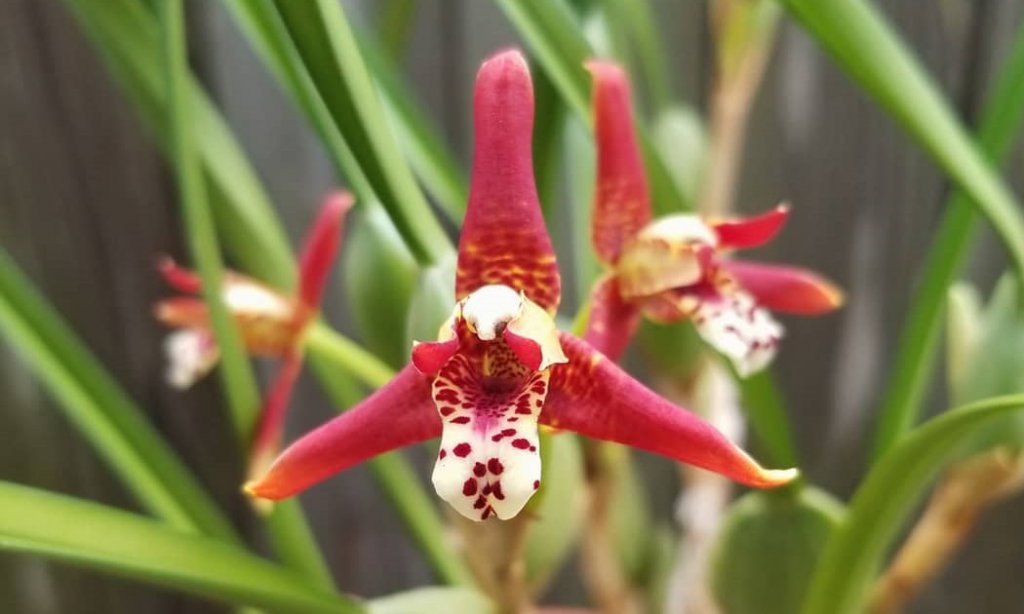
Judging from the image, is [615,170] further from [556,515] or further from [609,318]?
[556,515]

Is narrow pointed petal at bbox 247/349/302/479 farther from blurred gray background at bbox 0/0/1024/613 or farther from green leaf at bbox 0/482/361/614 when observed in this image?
blurred gray background at bbox 0/0/1024/613

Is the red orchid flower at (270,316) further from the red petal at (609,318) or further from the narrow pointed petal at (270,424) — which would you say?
the red petal at (609,318)

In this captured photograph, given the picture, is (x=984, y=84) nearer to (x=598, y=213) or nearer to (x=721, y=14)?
(x=721, y=14)

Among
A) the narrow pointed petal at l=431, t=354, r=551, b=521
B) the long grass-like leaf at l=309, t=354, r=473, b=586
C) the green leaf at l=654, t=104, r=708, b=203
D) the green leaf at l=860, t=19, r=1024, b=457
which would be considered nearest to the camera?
the narrow pointed petal at l=431, t=354, r=551, b=521

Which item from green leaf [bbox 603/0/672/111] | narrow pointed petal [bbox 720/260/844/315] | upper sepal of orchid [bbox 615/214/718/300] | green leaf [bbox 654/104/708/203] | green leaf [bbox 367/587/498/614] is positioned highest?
green leaf [bbox 603/0/672/111]

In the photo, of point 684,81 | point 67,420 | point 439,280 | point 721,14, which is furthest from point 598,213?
point 67,420

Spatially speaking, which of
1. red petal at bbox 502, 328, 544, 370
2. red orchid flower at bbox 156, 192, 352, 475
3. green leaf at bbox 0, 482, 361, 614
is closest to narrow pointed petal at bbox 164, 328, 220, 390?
red orchid flower at bbox 156, 192, 352, 475

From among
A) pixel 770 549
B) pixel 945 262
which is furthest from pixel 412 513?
pixel 945 262
